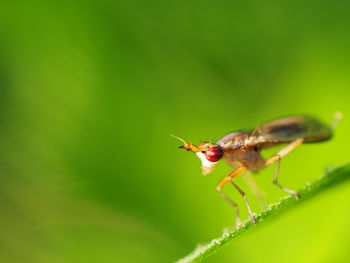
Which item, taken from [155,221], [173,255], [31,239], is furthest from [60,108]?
[173,255]

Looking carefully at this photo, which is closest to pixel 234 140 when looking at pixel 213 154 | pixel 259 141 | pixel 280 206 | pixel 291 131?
pixel 259 141

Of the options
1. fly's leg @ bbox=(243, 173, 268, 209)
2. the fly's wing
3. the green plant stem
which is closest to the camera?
the green plant stem

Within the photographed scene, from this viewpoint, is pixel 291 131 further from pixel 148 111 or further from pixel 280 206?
pixel 280 206

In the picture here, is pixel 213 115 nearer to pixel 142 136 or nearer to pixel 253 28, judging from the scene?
pixel 142 136

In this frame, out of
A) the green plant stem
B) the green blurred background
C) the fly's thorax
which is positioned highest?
the green blurred background

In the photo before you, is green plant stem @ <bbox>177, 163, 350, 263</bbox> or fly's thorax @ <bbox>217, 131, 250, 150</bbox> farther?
fly's thorax @ <bbox>217, 131, 250, 150</bbox>

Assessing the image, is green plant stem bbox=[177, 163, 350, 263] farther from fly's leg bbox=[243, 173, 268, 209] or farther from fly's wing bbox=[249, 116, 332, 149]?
fly's leg bbox=[243, 173, 268, 209]

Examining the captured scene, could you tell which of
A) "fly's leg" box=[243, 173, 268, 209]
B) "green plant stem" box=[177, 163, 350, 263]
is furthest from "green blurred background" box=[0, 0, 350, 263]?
"green plant stem" box=[177, 163, 350, 263]

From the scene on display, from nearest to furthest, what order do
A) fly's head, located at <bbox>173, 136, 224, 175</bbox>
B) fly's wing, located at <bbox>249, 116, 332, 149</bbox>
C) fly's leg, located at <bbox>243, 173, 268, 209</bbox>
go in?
fly's head, located at <bbox>173, 136, 224, 175</bbox>
fly's wing, located at <bbox>249, 116, 332, 149</bbox>
fly's leg, located at <bbox>243, 173, 268, 209</bbox>

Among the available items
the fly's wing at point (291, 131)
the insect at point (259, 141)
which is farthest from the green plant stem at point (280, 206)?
the fly's wing at point (291, 131)
